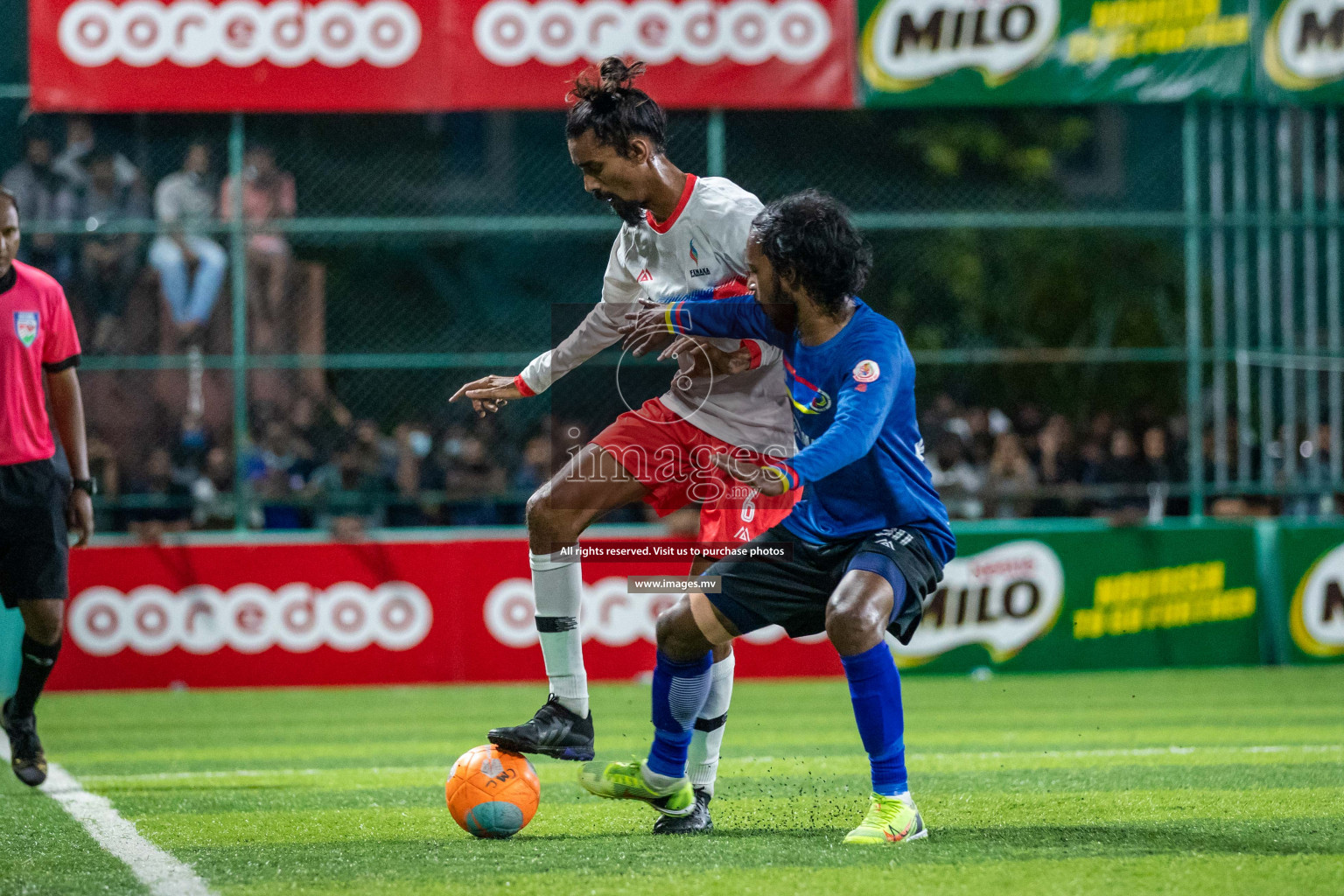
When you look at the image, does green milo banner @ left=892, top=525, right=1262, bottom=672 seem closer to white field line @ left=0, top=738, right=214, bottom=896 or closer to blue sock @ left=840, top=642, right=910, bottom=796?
white field line @ left=0, top=738, right=214, bottom=896

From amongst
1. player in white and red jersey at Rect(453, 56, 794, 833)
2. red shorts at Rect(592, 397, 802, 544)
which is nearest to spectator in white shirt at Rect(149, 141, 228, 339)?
player in white and red jersey at Rect(453, 56, 794, 833)

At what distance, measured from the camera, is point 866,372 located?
4910 mm

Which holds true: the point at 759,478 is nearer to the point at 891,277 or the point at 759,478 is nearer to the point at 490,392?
the point at 490,392

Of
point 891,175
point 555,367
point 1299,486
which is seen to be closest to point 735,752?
point 555,367

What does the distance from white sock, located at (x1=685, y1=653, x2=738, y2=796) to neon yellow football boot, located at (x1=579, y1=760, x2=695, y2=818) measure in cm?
28

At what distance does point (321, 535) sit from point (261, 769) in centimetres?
477

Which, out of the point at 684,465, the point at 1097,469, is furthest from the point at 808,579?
the point at 1097,469

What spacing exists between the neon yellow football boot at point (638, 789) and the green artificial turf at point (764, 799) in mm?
125

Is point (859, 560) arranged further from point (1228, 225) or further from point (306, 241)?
point (306, 241)

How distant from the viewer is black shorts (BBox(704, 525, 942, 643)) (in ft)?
16.7

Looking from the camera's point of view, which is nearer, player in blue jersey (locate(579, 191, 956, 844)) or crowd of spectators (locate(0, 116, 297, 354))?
player in blue jersey (locate(579, 191, 956, 844))

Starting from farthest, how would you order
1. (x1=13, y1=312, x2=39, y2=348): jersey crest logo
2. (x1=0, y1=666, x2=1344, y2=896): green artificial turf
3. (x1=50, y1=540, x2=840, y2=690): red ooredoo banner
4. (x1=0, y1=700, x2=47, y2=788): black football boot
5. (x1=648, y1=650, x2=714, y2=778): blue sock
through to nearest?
(x1=50, y1=540, x2=840, y2=690): red ooredoo banner
(x1=13, y1=312, x2=39, y2=348): jersey crest logo
(x1=0, y1=700, x2=47, y2=788): black football boot
(x1=648, y1=650, x2=714, y2=778): blue sock
(x1=0, y1=666, x2=1344, y2=896): green artificial turf

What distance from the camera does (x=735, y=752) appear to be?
8211 mm

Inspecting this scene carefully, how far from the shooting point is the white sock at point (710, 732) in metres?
5.83
